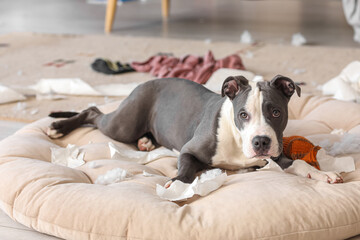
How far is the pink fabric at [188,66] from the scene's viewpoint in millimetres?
3891

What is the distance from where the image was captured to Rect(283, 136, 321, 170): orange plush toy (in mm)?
2156

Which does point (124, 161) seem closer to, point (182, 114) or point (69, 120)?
point (182, 114)

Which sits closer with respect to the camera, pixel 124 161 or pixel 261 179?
pixel 261 179

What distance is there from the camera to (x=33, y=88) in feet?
12.2

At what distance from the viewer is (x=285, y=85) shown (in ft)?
6.68

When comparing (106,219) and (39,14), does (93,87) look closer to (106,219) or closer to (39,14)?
(106,219)

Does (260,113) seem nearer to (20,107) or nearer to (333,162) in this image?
(333,162)

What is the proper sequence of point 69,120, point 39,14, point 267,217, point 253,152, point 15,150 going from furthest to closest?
point 39,14
point 69,120
point 15,150
point 253,152
point 267,217

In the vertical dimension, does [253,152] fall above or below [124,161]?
above

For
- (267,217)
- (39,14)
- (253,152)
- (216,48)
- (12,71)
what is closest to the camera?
(267,217)

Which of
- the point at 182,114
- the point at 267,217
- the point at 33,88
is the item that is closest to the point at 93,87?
the point at 33,88

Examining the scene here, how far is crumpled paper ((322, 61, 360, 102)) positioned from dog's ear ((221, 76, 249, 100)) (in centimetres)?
140

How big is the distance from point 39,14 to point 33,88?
4.09 metres

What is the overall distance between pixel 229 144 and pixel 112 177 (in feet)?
1.56
